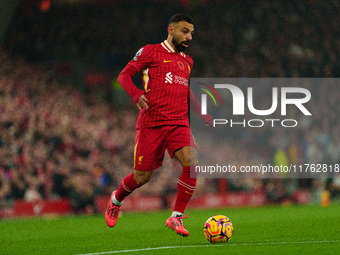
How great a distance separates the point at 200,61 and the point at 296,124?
173 inches

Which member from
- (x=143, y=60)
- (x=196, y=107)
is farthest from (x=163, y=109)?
(x=196, y=107)

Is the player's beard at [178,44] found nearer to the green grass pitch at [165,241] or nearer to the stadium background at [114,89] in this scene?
the green grass pitch at [165,241]

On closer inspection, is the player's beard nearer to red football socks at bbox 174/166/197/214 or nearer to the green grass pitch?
red football socks at bbox 174/166/197/214

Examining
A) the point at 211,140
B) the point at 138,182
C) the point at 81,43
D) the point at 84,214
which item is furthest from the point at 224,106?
the point at 138,182

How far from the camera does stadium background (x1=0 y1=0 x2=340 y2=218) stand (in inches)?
621

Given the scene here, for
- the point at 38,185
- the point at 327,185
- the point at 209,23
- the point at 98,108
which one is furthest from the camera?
the point at 209,23

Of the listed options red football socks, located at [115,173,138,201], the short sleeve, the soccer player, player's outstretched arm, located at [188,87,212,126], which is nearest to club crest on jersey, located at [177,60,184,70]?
the soccer player

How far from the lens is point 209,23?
23422 millimetres

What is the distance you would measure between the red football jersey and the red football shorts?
8 centimetres

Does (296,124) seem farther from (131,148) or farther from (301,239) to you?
(301,239)

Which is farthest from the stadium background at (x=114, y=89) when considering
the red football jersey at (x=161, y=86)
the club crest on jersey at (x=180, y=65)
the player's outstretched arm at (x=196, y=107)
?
the club crest on jersey at (x=180, y=65)

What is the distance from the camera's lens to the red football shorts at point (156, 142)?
7102 mm

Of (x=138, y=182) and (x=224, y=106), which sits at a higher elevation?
(x=224, y=106)

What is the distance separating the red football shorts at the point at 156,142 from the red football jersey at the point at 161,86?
80 mm
